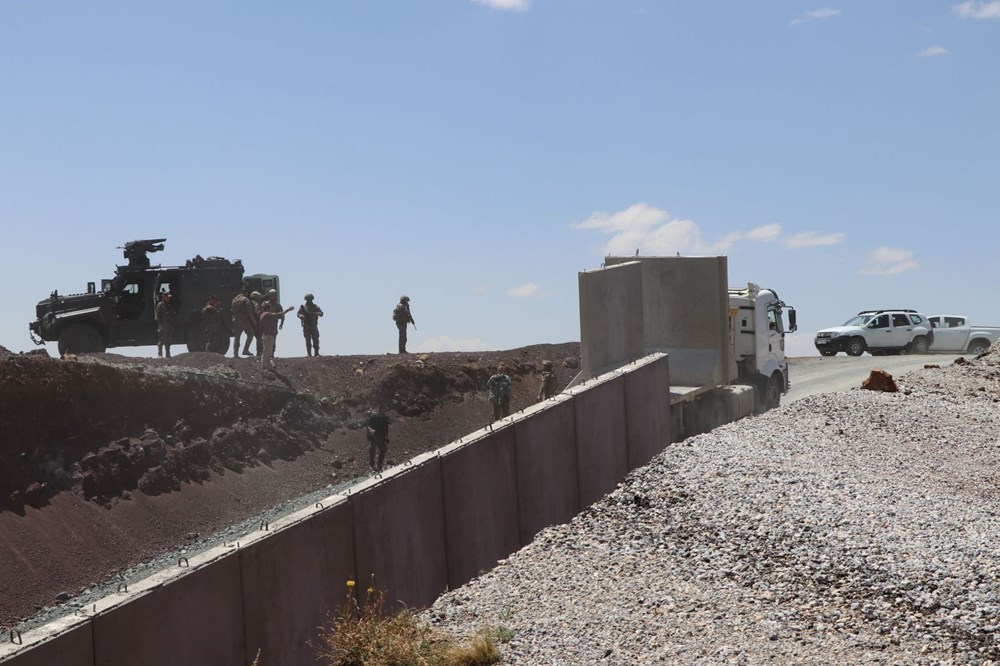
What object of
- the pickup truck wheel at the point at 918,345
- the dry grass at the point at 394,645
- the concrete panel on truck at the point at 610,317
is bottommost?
the dry grass at the point at 394,645

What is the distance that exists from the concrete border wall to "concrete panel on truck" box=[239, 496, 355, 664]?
0.04ft

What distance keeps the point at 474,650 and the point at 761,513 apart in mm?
4282

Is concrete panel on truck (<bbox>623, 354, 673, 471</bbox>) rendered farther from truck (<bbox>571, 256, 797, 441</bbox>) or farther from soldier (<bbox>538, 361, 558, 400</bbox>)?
soldier (<bbox>538, 361, 558, 400</bbox>)

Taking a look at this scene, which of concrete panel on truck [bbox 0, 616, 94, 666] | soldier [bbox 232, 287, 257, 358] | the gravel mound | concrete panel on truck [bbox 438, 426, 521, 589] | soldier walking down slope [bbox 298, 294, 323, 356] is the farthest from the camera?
soldier walking down slope [bbox 298, 294, 323, 356]

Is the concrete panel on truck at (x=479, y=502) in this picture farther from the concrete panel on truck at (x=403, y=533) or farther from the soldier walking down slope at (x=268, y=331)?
the soldier walking down slope at (x=268, y=331)

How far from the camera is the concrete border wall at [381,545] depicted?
29.2ft

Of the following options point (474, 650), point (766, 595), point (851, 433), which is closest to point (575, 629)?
point (474, 650)

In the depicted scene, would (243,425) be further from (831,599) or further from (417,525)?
(831,599)

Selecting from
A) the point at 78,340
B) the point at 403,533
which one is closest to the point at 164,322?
the point at 78,340

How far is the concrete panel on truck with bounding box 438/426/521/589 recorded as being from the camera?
1238cm

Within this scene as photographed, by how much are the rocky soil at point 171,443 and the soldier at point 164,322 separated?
7.98 feet

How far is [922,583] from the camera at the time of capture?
9.98 m

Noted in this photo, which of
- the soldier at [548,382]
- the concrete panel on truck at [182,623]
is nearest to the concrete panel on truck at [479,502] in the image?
the concrete panel on truck at [182,623]

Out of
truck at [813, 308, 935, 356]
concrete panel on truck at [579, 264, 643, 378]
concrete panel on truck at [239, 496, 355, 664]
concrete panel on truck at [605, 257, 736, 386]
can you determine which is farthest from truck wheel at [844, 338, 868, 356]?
concrete panel on truck at [239, 496, 355, 664]
